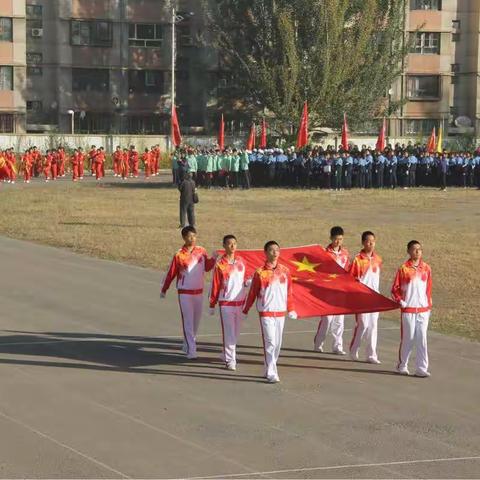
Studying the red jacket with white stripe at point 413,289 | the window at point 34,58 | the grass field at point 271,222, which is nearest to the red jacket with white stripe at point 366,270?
the red jacket with white stripe at point 413,289

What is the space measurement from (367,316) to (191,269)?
2.34m

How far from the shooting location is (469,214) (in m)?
35.1

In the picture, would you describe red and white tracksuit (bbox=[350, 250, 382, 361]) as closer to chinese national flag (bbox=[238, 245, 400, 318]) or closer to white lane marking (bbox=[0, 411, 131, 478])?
chinese national flag (bbox=[238, 245, 400, 318])

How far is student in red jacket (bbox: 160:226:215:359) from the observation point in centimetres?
1408

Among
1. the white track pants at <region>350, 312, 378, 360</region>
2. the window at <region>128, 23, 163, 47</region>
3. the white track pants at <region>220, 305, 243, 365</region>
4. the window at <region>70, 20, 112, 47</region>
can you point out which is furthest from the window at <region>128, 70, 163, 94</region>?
the white track pants at <region>220, 305, 243, 365</region>

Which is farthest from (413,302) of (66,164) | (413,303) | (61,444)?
(66,164)

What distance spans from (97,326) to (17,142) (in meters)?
46.3

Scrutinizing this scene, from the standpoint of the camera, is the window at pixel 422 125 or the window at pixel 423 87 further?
the window at pixel 422 125

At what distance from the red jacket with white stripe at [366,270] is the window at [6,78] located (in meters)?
55.5

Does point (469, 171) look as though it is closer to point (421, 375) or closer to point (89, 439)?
point (421, 375)

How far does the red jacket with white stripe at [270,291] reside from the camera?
12.9 metres

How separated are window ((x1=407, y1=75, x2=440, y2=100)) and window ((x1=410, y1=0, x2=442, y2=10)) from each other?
173 inches

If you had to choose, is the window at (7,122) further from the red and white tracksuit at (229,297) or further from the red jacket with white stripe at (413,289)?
the red jacket with white stripe at (413,289)

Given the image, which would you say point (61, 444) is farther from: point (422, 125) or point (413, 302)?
point (422, 125)
